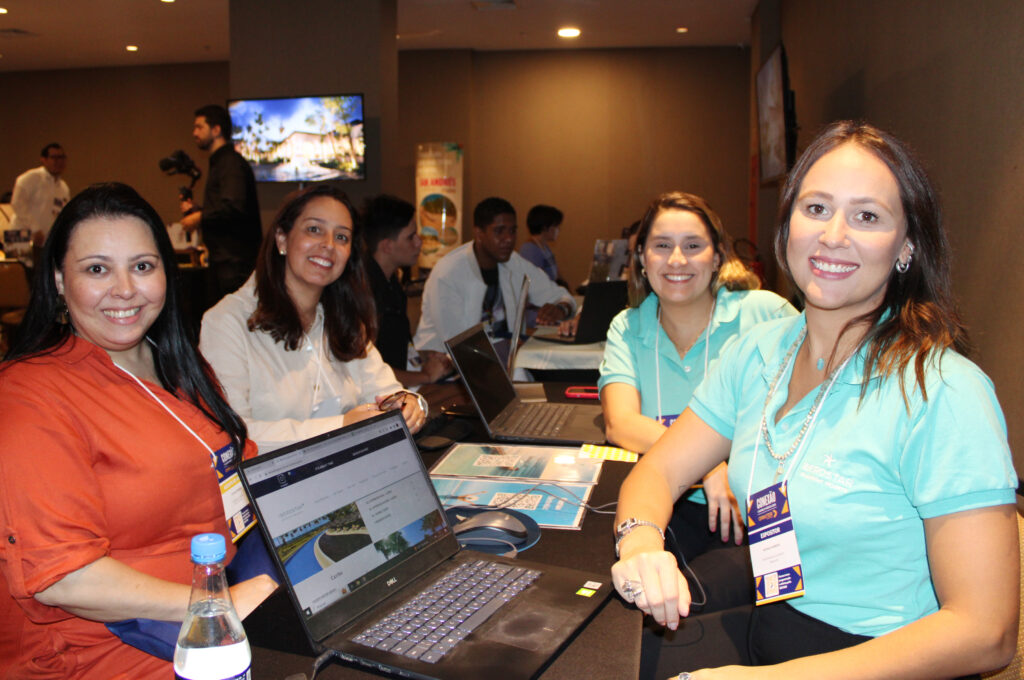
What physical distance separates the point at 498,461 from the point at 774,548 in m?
0.74

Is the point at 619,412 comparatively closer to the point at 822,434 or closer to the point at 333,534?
the point at 822,434

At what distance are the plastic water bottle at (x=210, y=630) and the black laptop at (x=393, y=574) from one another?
0.34 feet

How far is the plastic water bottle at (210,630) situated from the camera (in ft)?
2.75

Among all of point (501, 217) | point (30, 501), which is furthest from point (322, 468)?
point (501, 217)

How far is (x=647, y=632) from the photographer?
1.45 meters

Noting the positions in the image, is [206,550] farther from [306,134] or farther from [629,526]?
[306,134]

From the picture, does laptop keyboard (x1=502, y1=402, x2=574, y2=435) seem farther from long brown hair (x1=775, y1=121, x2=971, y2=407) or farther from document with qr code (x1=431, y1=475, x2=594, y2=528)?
long brown hair (x1=775, y1=121, x2=971, y2=407)

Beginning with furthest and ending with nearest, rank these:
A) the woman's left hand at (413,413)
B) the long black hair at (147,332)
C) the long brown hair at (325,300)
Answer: the long brown hair at (325,300) < the woman's left hand at (413,413) < the long black hair at (147,332)

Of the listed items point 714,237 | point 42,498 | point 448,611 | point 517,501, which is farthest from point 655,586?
point 714,237

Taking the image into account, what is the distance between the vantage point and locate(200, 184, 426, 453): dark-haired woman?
2.06 metres

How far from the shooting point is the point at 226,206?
504 cm

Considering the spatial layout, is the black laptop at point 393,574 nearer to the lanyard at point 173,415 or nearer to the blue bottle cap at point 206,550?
the blue bottle cap at point 206,550

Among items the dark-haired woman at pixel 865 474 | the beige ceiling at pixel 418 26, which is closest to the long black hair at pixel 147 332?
the dark-haired woman at pixel 865 474

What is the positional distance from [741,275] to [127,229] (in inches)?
67.1
